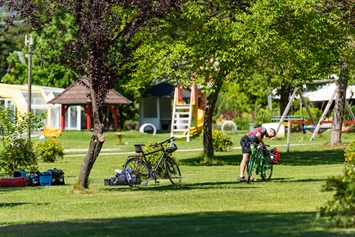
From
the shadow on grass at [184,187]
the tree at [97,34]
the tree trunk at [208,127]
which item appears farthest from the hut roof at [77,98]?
the tree at [97,34]

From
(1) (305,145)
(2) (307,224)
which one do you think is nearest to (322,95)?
(1) (305,145)

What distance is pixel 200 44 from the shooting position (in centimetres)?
2802

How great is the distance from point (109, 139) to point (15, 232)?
39.3 metres

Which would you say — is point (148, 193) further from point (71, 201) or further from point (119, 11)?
point (119, 11)

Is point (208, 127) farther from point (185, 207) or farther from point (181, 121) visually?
point (181, 121)

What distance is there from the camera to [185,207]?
15977 millimetres

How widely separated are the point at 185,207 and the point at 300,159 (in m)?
16.9

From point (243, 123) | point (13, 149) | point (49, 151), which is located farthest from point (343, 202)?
point (243, 123)

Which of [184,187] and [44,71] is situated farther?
[44,71]

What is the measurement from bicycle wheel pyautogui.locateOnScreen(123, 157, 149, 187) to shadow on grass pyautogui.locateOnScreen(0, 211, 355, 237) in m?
6.94

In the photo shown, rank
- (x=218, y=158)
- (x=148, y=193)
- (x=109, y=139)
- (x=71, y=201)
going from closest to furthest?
(x=71, y=201) < (x=148, y=193) < (x=218, y=158) < (x=109, y=139)

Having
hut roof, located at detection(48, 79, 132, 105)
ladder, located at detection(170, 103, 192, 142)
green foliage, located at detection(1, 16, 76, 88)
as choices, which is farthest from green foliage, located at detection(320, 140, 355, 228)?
green foliage, located at detection(1, 16, 76, 88)

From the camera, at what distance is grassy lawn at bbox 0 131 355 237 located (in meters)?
12.2

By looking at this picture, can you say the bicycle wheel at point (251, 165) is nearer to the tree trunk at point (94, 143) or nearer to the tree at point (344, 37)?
the tree trunk at point (94, 143)
